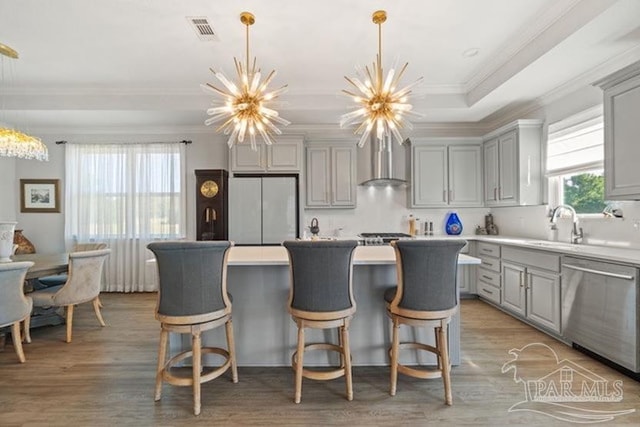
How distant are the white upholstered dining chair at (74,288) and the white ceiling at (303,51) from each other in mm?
2043

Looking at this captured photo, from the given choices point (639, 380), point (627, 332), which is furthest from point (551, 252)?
point (639, 380)

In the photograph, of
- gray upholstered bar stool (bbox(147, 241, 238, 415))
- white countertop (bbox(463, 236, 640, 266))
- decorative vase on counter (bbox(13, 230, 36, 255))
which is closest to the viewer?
gray upholstered bar stool (bbox(147, 241, 238, 415))

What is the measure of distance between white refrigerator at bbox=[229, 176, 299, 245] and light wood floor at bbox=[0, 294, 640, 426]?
5.84 ft

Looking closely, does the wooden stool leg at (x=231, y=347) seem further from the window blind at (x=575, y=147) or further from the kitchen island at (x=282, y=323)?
the window blind at (x=575, y=147)

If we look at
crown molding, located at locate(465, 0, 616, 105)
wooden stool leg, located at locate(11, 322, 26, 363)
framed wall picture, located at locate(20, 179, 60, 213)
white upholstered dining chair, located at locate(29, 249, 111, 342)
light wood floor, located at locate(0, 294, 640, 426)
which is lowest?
light wood floor, located at locate(0, 294, 640, 426)

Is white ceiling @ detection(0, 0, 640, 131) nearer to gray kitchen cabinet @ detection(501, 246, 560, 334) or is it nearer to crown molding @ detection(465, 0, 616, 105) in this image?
crown molding @ detection(465, 0, 616, 105)

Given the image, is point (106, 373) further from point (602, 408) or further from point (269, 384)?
point (602, 408)

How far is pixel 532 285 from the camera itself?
10.3 ft

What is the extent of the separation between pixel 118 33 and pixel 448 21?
298 centimetres

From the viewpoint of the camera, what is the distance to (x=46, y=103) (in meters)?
3.93

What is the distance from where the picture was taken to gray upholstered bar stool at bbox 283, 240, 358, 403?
6.16 feet

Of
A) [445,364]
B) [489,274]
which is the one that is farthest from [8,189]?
[489,274]

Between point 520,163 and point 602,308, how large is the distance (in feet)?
6.56

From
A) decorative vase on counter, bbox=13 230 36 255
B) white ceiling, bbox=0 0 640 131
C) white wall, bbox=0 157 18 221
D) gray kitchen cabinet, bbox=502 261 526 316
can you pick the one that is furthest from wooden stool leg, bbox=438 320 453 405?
white wall, bbox=0 157 18 221
